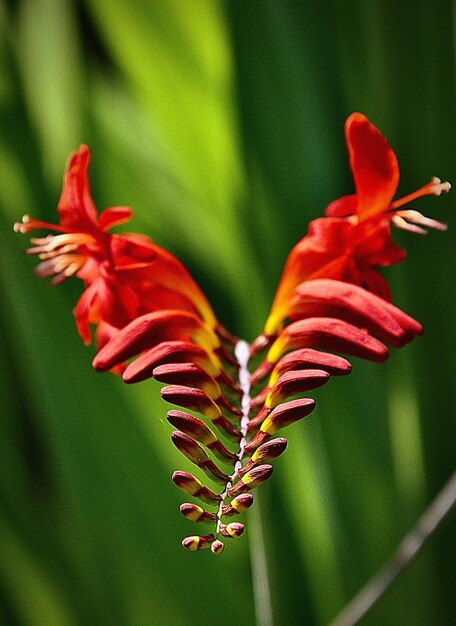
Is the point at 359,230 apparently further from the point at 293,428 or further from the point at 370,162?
the point at 293,428

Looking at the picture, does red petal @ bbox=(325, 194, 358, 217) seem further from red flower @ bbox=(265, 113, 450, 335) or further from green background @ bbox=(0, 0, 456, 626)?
green background @ bbox=(0, 0, 456, 626)

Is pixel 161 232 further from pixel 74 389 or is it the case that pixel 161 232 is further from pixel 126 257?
pixel 126 257

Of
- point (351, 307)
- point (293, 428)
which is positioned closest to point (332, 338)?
point (351, 307)

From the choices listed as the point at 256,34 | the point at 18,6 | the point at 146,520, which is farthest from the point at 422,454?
the point at 18,6

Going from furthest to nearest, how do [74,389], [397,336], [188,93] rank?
[188,93]
[74,389]
[397,336]

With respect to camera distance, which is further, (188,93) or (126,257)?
(188,93)

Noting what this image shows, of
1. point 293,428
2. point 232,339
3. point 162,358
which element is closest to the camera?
point 162,358

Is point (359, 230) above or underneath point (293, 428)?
above
